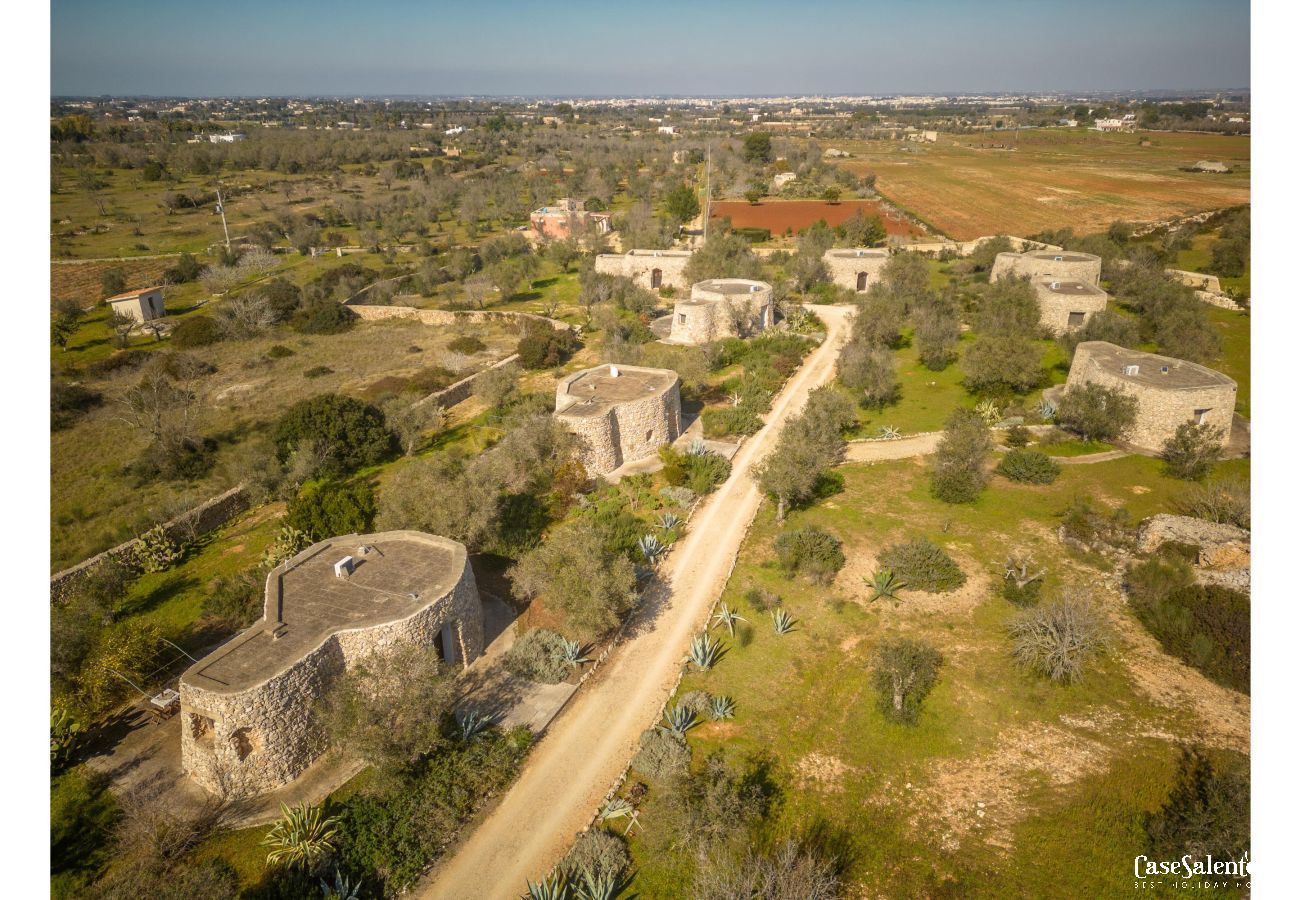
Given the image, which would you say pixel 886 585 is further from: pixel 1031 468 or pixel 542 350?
pixel 542 350

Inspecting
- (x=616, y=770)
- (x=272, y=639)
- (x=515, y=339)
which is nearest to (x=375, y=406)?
(x=515, y=339)

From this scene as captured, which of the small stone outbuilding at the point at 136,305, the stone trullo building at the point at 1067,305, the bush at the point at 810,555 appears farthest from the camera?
the small stone outbuilding at the point at 136,305

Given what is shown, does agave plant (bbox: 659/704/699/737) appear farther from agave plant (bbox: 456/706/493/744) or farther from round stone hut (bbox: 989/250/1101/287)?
round stone hut (bbox: 989/250/1101/287)

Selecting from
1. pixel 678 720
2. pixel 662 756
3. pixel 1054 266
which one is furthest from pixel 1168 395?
pixel 662 756

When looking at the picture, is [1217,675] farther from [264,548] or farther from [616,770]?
[264,548]

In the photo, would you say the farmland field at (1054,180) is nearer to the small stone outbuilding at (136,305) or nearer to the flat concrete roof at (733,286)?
the flat concrete roof at (733,286)

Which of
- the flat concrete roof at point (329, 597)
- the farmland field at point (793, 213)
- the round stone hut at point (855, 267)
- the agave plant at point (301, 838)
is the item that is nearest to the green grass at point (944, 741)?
the agave plant at point (301, 838)
